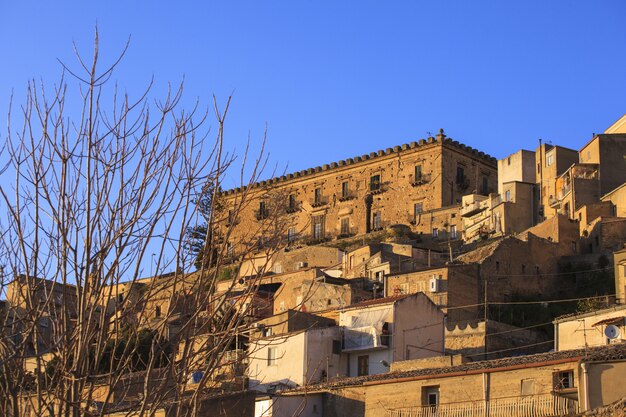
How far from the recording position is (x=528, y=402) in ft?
79.7

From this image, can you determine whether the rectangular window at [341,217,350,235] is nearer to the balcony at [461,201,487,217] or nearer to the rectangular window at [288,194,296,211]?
the rectangular window at [288,194,296,211]

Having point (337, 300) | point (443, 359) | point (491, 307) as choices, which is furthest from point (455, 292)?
point (443, 359)

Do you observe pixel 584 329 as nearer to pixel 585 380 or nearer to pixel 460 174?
pixel 585 380

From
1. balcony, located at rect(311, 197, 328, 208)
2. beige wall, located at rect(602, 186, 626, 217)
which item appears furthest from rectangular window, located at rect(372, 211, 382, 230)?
beige wall, located at rect(602, 186, 626, 217)

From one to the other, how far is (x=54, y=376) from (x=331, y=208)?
61.1 meters

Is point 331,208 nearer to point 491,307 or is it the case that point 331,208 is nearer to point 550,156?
point 550,156

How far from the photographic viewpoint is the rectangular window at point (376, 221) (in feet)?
214

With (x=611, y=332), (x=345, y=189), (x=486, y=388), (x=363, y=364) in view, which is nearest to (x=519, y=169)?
(x=345, y=189)

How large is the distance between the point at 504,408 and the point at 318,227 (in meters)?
43.5

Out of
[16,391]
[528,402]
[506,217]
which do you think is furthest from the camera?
[506,217]

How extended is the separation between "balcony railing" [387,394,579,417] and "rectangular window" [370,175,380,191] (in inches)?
1600

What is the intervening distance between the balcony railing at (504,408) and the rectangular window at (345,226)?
1575 inches

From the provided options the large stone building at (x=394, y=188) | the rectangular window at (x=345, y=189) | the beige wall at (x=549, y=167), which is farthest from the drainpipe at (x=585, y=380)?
the rectangular window at (x=345, y=189)

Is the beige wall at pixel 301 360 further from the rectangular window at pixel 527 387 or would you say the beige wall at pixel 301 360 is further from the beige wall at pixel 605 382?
the beige wall at pixel 605 382
